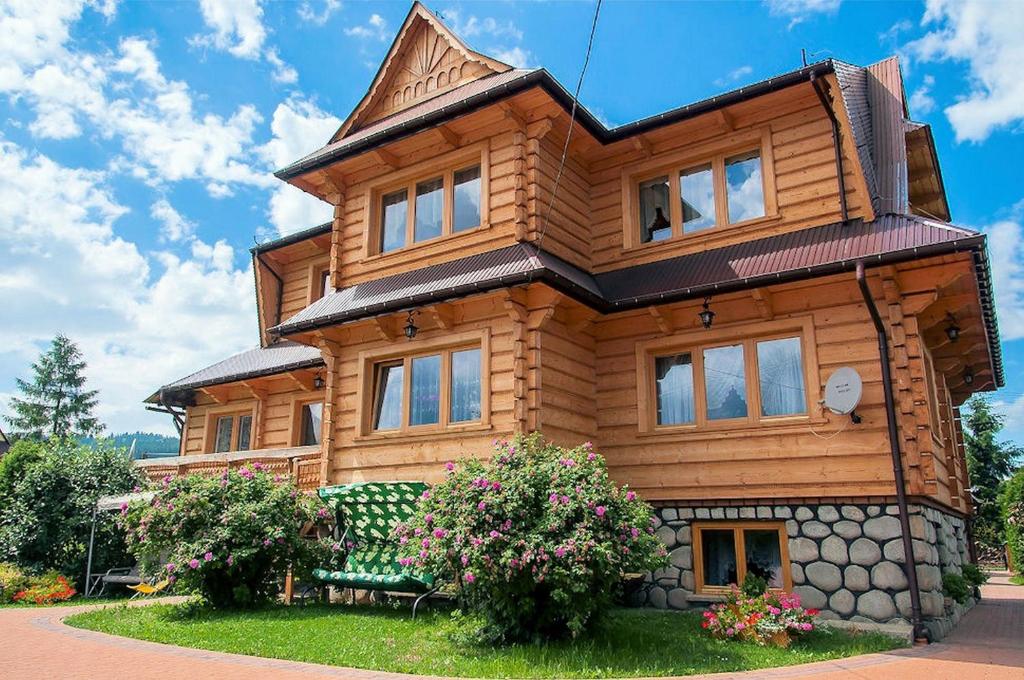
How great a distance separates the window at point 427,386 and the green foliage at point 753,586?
13.6ft

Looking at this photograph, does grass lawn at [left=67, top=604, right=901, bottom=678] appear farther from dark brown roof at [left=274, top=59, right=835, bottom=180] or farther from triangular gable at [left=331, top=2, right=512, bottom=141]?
triangular gable at [left=331, top=2, right=512, bottom=141]

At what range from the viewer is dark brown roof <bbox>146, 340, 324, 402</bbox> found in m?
15.7

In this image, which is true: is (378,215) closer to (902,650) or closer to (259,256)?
(259,256)

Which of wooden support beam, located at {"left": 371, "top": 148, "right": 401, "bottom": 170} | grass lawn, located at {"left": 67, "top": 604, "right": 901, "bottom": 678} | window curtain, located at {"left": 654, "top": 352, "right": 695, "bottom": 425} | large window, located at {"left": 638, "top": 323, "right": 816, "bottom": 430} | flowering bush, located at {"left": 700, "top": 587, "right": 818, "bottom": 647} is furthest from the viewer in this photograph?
wooden support beam, located at {"left": 371, "top": 148, "right": 401, "bottom": 170}

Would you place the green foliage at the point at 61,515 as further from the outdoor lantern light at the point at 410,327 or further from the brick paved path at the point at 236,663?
the outdoor lantern light at the point at 410,327

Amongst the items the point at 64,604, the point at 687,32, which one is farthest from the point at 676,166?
the point at 64,604

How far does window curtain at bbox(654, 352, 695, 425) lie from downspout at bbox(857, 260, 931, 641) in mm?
2702

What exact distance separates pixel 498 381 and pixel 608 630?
3.96m

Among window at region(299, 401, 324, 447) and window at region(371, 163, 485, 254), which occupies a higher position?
window at region(371, 163, 485, 254)

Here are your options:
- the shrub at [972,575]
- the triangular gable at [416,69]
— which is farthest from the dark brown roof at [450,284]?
the shrub at [972,575]

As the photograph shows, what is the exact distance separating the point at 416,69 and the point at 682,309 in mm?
7109

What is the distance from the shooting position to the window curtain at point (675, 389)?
10992 mm

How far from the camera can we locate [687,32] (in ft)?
34.4

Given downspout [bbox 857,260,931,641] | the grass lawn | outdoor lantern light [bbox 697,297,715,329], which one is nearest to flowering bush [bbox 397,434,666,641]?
the grass lawn
